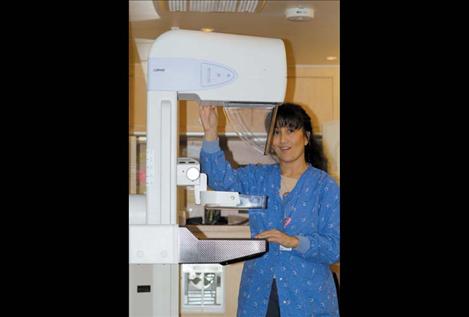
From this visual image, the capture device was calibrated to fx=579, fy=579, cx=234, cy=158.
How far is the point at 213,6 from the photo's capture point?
2963 millimetres

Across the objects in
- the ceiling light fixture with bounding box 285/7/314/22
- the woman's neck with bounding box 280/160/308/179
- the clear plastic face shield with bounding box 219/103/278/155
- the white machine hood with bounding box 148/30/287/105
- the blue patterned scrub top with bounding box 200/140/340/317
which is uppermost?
the ceiling light fixture with bounding box 285/7/314/22

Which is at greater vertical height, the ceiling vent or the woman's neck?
the ceiling vent

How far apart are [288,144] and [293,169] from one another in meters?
0.09

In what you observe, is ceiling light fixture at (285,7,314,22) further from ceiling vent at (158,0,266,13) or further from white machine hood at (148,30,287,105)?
white machine hood at (148,30,287,105)

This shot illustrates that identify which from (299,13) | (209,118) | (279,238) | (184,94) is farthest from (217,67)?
(299,13)

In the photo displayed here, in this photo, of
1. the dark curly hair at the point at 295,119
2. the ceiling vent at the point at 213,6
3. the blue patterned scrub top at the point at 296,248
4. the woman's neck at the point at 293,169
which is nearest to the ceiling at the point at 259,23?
the ceiling vent at the point at 213,6

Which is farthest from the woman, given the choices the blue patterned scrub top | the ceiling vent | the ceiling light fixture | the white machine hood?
the ceiling light fixture

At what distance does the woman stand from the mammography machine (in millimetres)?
208

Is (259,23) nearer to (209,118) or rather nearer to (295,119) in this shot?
(295,119)

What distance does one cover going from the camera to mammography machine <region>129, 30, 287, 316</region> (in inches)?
53.3
